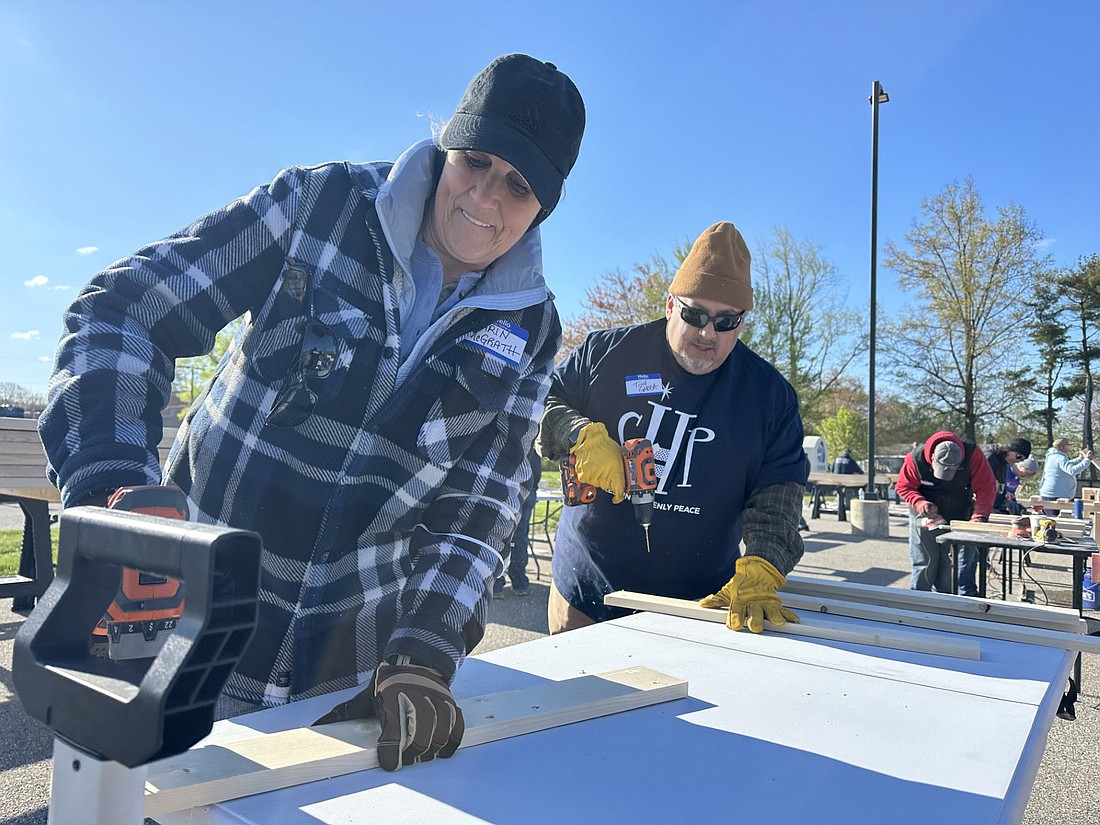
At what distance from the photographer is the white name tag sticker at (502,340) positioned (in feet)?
5.14

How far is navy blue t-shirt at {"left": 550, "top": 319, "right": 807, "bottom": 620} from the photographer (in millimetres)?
2518

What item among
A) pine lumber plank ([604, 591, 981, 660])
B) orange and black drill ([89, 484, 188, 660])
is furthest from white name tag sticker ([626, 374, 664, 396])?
orange and black drill ([89, 484, 188, 660])

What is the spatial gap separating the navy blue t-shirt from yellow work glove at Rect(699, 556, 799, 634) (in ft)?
1.07

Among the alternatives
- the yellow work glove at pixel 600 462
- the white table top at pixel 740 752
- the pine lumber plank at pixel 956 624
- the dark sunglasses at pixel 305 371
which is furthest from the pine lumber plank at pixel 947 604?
the dark sunglasses at pixel 305 371

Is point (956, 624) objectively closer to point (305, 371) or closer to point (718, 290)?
point (718, 290)

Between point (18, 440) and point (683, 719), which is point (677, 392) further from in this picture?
point (18, 440)

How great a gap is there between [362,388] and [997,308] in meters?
25.7

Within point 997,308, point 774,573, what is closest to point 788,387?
point 774,573

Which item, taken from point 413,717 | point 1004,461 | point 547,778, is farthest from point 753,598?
point 1004,461

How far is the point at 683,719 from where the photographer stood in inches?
53.3

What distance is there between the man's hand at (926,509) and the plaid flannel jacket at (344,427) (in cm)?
617

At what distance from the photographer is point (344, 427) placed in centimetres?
145

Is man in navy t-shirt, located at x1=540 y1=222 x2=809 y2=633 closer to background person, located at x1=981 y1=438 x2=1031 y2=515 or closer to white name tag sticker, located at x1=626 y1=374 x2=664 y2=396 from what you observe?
white name tag sticker, located at x1=626 y1=374 x2=664 y2=396

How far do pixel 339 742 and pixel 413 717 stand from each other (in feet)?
0.41
